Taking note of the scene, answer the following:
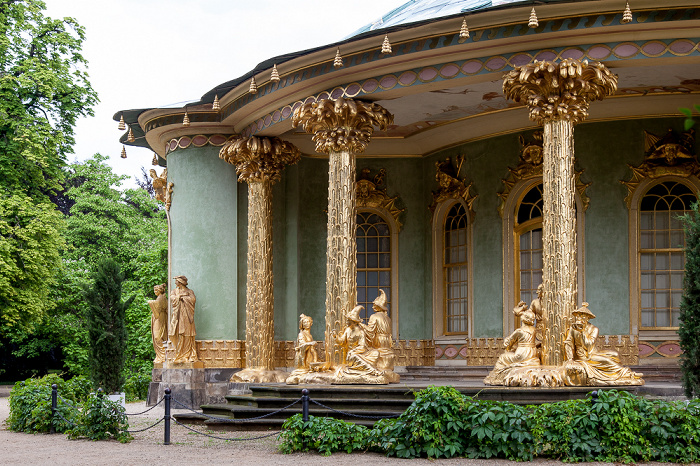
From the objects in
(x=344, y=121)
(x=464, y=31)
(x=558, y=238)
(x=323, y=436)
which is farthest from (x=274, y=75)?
(x=323, y=436)

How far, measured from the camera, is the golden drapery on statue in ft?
44.1

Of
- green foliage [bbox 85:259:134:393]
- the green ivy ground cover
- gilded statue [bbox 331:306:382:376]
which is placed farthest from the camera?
green foliage [bbox 85:259:134:393]

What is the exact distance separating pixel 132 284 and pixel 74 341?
10.3ft

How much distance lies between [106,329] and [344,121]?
11534mm

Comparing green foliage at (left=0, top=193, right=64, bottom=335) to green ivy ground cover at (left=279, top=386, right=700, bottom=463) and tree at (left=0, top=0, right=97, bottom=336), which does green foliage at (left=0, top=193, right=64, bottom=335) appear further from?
green ivy ground cover at (left=279, top=386, right=700, bottom=463)

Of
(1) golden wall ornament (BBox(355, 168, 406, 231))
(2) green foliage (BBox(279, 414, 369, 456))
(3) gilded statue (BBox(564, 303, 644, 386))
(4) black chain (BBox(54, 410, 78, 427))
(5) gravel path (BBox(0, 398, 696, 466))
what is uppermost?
(1) golden wall ornament (BBox(355, 168, 406, 231))

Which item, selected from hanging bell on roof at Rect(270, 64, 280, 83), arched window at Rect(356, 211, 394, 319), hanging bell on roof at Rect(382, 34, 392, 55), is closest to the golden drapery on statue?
hanging bell on roof at Rect(382, 34, 392, 55)

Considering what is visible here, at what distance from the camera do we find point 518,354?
46.9ft

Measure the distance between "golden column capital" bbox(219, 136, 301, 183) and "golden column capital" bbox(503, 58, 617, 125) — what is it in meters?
5.83

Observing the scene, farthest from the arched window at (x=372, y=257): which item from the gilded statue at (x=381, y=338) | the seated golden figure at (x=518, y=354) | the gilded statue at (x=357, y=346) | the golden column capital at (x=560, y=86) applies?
the golden column capital at (x=560, y=86)

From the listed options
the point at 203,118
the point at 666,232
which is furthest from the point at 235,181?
the point at 666,232

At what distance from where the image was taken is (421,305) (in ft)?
66.1

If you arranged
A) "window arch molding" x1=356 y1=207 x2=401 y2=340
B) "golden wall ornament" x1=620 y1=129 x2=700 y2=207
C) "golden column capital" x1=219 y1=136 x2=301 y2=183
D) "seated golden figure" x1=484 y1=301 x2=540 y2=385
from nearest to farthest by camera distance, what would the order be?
1. "seated golden figure" x1=484 y1=301 x2=540 y2=385
2. "golden wall ornament" x1=620 y1=129 x2=700 y2=207
3. "golden column capital" x1=219 y1=136 x2=301 y2=183
4. "window arch molding" x1=356 y1=207 x2=401 y2=340

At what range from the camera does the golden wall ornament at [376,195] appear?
20391 mm
